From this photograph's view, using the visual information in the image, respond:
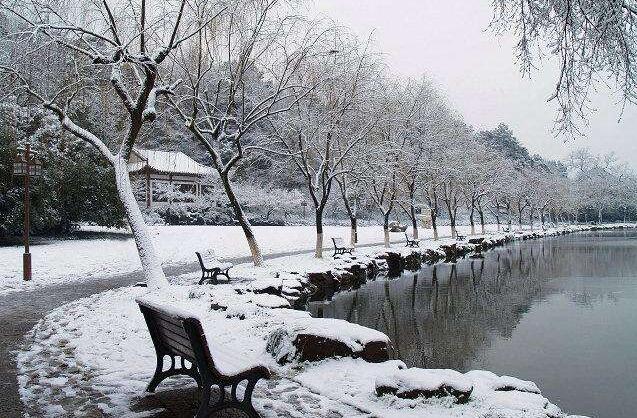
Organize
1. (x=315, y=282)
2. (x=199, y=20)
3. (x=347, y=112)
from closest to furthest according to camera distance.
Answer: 1. (x=199, y=20)
2. (x=315, y=282)
3. (x=347, y=112)

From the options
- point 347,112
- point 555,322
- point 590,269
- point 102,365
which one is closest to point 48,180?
point 347,112

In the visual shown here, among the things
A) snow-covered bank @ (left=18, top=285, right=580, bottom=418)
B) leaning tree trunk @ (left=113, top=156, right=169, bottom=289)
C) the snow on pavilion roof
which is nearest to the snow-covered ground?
leaning tree trunk @ (left=113, top=156, right=169, bottom=289)

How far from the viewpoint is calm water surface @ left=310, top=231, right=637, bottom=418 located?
27.9 ft

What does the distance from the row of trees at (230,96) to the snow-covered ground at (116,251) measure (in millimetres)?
4106

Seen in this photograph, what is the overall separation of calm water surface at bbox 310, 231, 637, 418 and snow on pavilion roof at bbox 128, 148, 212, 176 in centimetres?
2436

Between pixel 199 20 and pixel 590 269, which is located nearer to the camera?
pixel 199 20

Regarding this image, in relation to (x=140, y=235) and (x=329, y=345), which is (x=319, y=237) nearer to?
(x=140, y=235)

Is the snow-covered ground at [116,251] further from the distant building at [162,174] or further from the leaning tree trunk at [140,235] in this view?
the distant building at [162,174]

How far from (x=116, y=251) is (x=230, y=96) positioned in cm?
971

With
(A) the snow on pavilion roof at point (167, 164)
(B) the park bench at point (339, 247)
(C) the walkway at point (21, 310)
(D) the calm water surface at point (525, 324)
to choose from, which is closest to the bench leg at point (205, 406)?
(C) the walkway at point (21, 310)

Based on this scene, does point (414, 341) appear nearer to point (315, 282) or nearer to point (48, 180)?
point (315, 282)

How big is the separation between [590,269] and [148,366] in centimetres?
2408

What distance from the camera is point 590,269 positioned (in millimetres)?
24266

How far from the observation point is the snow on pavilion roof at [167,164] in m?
38.7
